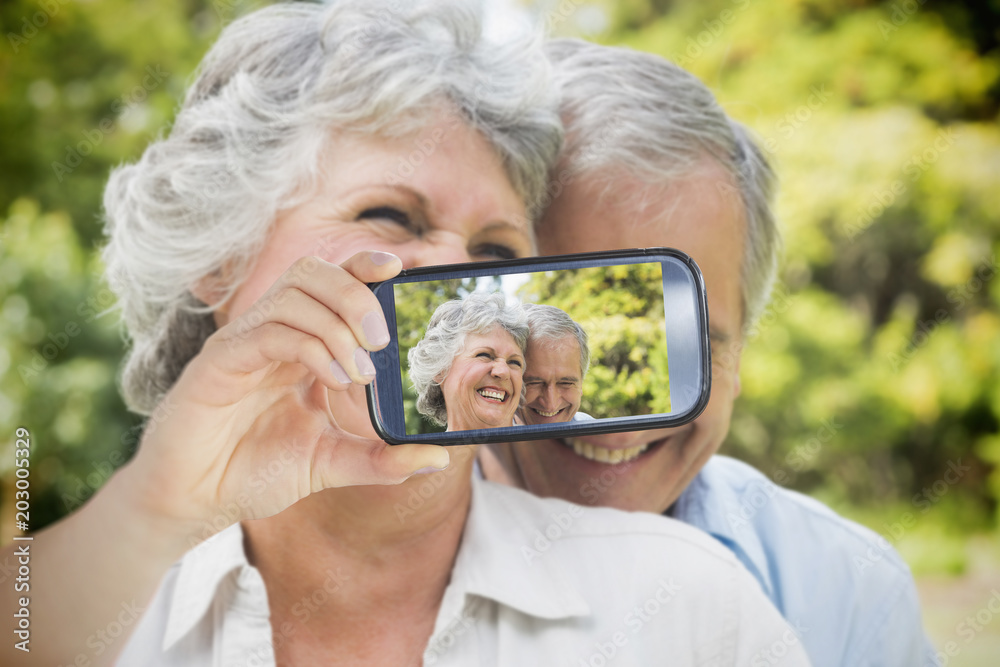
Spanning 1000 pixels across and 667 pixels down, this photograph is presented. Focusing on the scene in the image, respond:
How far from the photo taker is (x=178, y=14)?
276cm

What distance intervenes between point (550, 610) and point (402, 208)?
0.56 meters

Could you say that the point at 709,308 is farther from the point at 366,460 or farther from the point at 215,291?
the point at 215,291

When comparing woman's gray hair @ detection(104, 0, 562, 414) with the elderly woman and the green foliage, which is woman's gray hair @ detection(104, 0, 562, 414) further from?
the green foliage

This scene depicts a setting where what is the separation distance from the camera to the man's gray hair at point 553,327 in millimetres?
700

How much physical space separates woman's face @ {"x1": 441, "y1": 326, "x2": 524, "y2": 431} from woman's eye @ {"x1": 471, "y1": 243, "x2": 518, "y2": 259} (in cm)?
32

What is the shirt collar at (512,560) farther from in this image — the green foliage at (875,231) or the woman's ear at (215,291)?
the green foliage at (875,231)

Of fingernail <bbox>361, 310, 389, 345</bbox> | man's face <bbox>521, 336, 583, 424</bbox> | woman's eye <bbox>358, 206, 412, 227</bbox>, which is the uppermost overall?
woman's eye <bbox>358, 206, 412, 227</bbox>

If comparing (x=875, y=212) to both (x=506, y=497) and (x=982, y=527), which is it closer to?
(x=982, y=527)

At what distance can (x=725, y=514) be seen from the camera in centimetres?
129

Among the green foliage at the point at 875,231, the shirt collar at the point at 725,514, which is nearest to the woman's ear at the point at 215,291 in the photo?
the shirt collar at the point at 725,514

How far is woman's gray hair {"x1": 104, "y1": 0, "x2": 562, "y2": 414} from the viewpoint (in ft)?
3.25

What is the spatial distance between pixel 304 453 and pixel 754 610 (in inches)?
24.9

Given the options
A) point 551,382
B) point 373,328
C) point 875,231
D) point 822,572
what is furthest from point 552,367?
point 875,231

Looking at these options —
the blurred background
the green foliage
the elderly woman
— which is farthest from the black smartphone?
the green foliage
